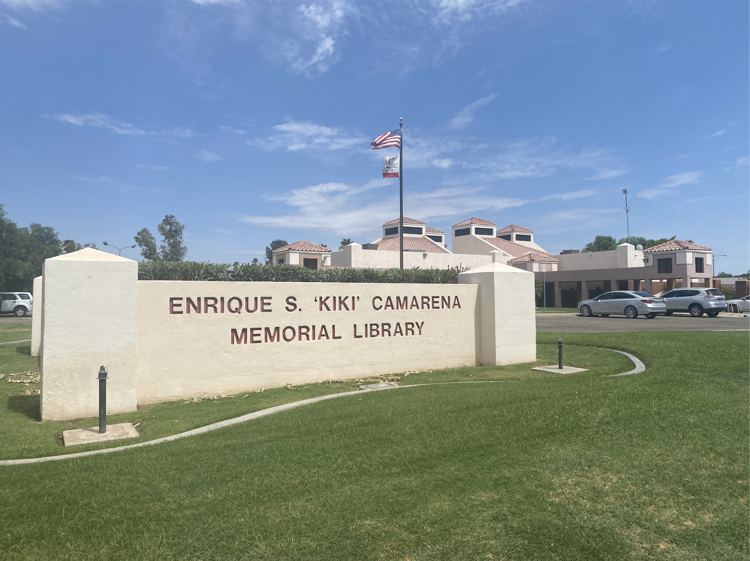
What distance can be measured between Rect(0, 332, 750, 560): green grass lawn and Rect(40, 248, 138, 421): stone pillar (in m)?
0.56

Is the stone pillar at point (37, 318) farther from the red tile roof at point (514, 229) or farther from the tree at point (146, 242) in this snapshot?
the tree at point (146, 242)

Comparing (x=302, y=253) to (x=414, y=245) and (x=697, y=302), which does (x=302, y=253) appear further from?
(x=697, y=302)

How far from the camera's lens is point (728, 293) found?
167 feet

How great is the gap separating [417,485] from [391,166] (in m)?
25.2

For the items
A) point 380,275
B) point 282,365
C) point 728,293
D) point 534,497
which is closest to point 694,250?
point 728,293

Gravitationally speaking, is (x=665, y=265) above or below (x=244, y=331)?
above

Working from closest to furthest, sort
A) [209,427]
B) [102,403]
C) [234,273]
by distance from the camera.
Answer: [102,403]
[209,427]
[234,273]

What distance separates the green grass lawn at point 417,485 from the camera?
3.96 m

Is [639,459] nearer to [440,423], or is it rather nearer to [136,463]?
[440,423]

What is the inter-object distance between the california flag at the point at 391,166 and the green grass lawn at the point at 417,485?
21.8 meters

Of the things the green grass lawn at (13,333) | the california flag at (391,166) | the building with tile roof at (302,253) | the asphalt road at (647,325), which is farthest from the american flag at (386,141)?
the building with tile roof at (302,253)

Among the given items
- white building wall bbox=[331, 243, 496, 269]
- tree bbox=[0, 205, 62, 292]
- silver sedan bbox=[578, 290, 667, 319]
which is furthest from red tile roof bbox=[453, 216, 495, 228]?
tree bbox=[0, 205, 62, 292]

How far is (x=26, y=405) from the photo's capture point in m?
9.05

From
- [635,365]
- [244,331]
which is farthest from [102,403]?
[635,365]
